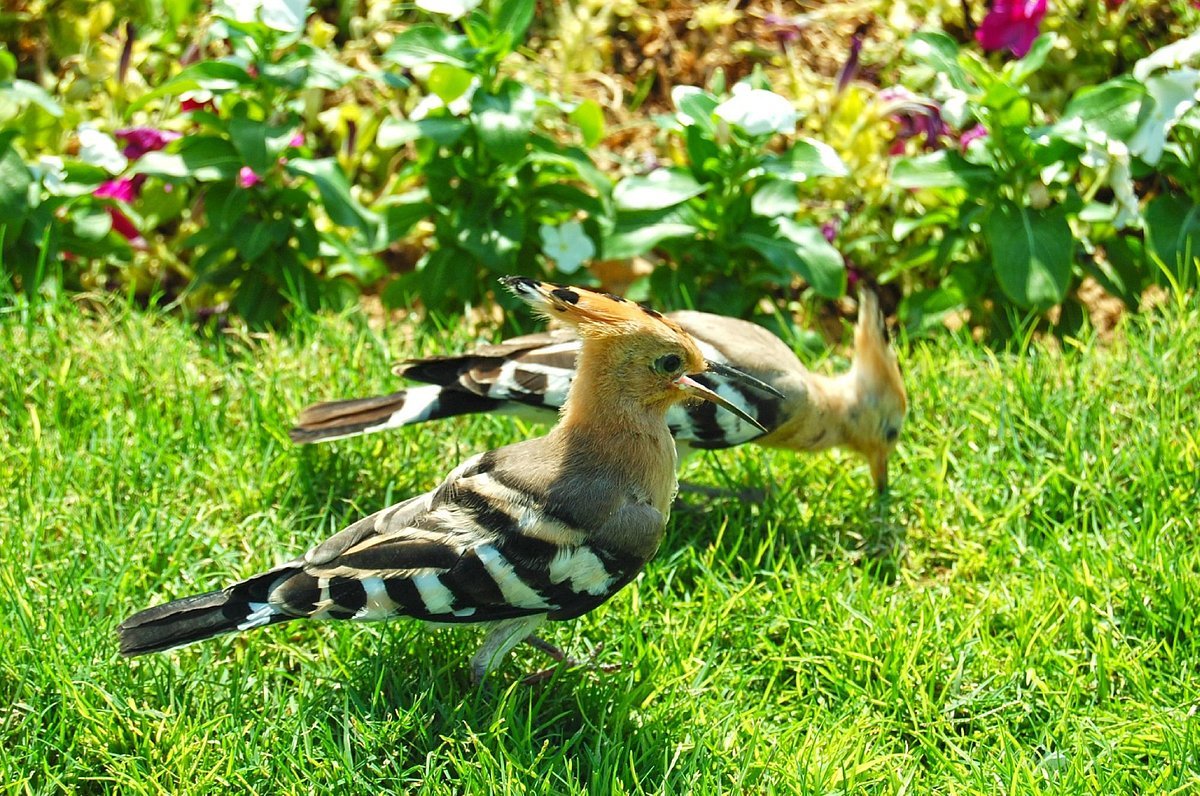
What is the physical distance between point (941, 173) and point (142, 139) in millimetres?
2889

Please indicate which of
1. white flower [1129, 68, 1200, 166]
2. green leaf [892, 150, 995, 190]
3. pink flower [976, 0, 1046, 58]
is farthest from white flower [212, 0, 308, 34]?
white flower [1129, 68, 1200, 166]

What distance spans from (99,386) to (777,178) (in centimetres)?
240

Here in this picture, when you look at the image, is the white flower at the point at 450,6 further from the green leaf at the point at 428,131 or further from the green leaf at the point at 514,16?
the green leaf at the point at 428,131

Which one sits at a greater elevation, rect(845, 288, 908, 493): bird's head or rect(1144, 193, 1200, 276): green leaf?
rect(1144, 193, 1200, 276): green leaf

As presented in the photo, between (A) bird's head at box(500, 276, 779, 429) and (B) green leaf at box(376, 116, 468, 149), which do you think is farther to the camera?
(B) green leaf at box(376, 116, 468, 149)

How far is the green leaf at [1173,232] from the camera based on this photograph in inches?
187

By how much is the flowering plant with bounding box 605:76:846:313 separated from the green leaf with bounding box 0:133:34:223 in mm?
1998

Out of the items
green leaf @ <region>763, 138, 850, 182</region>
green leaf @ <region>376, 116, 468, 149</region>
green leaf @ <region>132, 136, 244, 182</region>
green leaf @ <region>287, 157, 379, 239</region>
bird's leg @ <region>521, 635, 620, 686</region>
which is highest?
green leaf @ <region>376, 116, 468, 149</region>

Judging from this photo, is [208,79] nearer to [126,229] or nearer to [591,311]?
[126,229]

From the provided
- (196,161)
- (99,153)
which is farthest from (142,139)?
(196,161)

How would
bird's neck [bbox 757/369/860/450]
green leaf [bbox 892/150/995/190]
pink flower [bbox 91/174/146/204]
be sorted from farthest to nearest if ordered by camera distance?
1. pink flower [bbox 91/174/146/204]
2. green leaf [bbox 892/150/995/190]
3. bird's neck [bbox 757/369/860/450]

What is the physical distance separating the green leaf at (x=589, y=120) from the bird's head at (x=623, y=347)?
175 centimetres

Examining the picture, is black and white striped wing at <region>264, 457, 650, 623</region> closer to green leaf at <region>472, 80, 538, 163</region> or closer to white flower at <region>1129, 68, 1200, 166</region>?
green leaf at <region>472, 80, 538, 163</region>

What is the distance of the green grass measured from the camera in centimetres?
304
